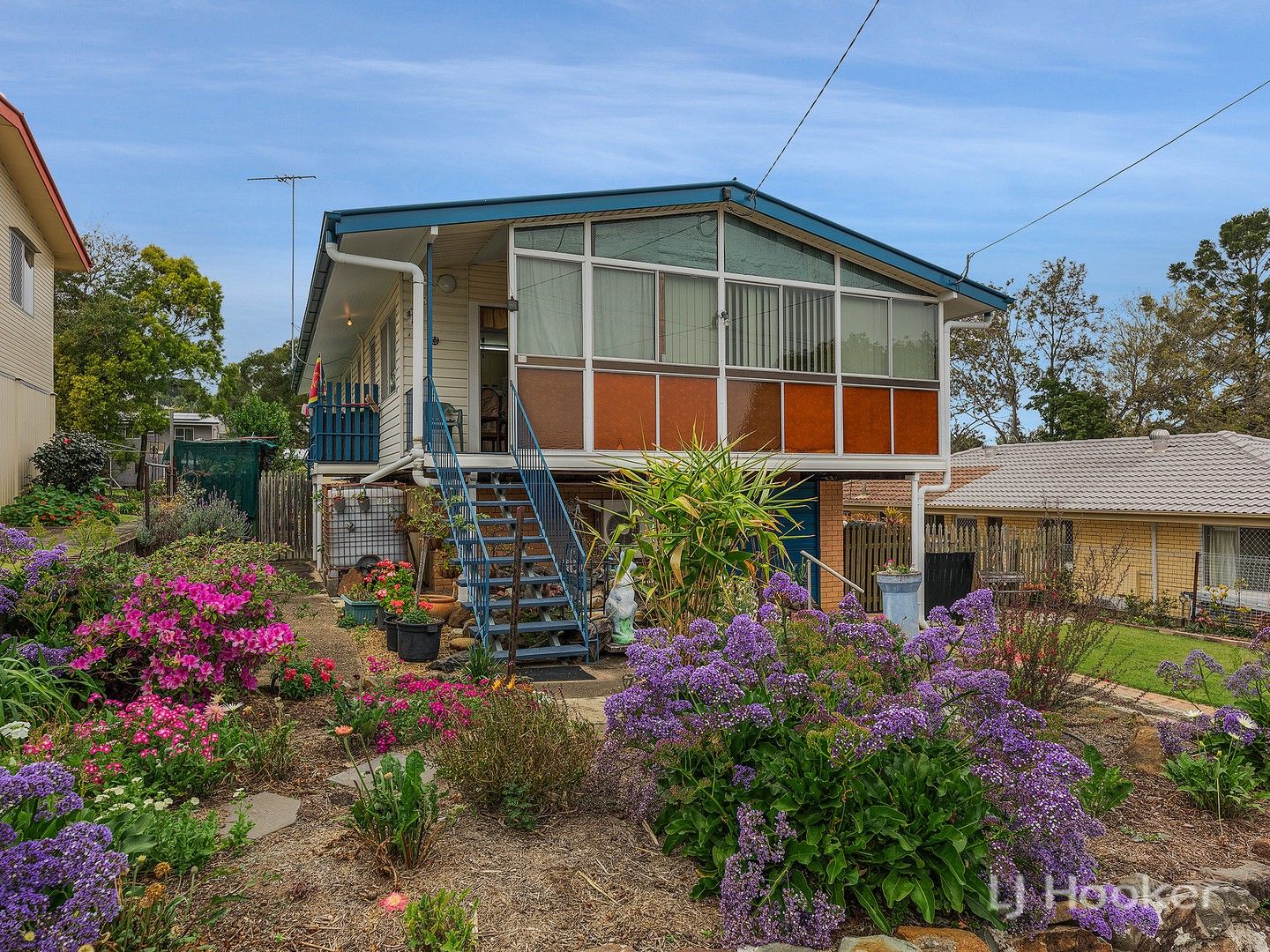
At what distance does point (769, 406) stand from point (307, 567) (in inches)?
390

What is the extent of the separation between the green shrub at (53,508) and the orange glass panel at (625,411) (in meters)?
6.79

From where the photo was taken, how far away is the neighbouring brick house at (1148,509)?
52.5ft

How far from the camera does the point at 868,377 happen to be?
11336mm

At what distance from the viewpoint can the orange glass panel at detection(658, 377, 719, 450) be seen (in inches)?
393

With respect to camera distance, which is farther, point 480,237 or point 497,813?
point 480,237

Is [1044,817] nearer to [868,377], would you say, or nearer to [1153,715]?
[1153,715]

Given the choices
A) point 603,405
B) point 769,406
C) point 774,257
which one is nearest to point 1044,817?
point 603,405

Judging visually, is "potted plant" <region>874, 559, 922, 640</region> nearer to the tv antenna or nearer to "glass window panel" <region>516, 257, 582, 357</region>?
"glass window panel" <region>516, 257, 582, 357</region>

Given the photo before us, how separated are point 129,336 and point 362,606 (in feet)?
65.6

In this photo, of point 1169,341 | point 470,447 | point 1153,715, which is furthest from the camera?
point 1169,341

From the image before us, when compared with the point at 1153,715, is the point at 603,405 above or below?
above

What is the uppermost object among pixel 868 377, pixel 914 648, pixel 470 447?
pixel 868 377

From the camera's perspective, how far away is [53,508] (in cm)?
1171

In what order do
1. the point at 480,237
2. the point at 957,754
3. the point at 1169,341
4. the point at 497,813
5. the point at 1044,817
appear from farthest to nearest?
the point at 1169,341, the point at 480,237, the point at 497,813, the point at 957,754, the point at 1044,817
